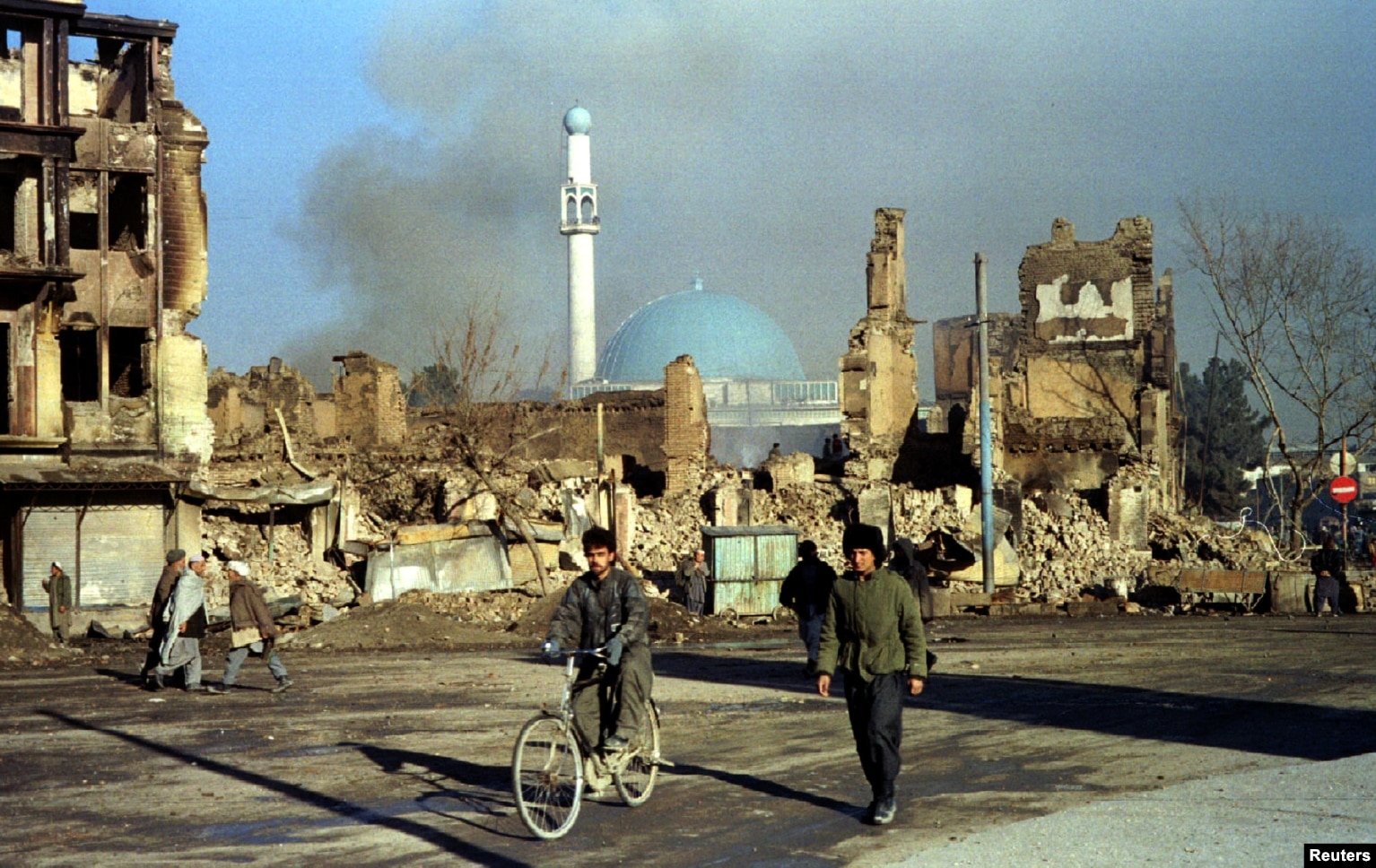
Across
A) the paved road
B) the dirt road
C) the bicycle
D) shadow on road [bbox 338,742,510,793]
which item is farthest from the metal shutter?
the paved road

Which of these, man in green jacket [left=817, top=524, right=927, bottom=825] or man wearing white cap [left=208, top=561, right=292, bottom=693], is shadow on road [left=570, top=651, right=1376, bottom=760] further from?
man wearing white cap [left=208, top=561, right=292, bottom=693]

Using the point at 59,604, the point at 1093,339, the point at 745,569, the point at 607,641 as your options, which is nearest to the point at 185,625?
the point at 607,641

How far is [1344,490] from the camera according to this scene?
3588cm

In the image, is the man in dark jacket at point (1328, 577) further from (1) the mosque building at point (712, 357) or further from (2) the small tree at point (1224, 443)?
(1) the mosque building at point (712, 357)

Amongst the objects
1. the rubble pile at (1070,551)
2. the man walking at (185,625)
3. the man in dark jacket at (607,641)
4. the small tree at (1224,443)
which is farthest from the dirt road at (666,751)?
the small tree at (1224,443)

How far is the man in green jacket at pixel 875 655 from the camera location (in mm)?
8984

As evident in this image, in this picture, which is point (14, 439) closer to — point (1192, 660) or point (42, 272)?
point (42, 272)

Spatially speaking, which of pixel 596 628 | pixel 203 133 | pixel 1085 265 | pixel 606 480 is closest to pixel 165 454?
pixel 203 133

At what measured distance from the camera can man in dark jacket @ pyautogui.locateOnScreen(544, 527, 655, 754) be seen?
30.8 feet

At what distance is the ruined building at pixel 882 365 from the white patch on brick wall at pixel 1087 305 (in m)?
5.16

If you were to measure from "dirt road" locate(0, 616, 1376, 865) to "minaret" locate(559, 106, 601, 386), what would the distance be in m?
77.6

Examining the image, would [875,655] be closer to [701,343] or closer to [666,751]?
[666,751]

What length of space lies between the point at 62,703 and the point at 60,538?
42.4ft

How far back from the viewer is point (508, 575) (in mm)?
32438
